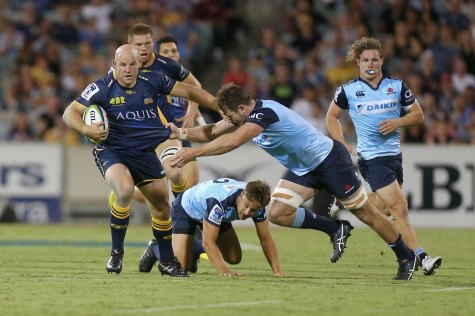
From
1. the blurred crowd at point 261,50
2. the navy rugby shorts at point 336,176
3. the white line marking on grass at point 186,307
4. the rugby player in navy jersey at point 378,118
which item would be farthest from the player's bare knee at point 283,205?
the blurred crowd at point 261,50

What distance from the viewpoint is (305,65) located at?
21844 millimetres

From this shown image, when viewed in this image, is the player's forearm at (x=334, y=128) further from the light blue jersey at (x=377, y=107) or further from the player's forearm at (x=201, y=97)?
the player's forearm at (x=201, y=97)

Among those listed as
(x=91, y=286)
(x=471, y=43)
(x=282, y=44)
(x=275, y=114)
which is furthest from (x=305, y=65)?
(x=91, y=286)

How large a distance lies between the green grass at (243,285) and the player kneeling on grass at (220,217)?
23 centimetres

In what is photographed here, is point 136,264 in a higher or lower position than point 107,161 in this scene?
lower

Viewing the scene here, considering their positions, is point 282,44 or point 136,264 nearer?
point 136,264

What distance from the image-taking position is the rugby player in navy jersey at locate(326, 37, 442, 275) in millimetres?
11453

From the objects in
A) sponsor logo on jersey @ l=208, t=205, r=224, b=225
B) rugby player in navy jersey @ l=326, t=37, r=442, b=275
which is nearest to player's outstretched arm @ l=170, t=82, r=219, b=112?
sponsor logo on jersey @ l=208, t=205, r=224, b=225

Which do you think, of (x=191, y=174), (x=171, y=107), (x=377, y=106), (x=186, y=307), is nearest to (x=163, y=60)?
(x=171, y=107)

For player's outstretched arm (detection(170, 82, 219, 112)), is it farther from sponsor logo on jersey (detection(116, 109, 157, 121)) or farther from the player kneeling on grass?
the player kneeling on grass

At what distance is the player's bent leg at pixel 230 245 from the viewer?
1162 cm

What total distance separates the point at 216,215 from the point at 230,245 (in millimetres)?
1144

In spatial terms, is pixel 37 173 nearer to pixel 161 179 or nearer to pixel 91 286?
pixel 161 179

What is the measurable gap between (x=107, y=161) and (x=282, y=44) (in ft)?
38.8
